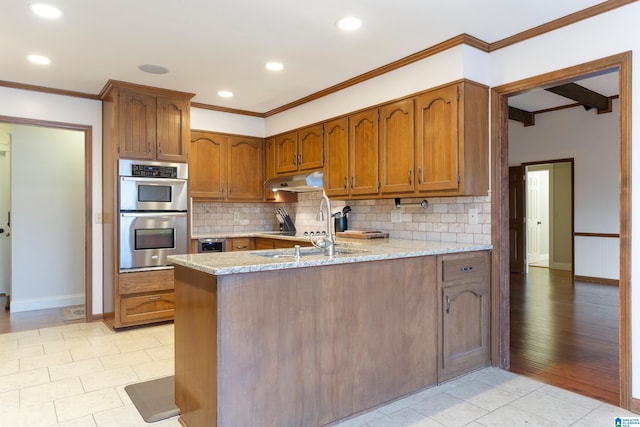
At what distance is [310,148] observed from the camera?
4.64m

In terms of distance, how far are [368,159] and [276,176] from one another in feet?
5.56

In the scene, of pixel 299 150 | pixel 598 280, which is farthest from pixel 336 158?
pixel 598 280

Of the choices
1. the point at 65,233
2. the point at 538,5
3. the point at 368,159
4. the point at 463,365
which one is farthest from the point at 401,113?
the point at 65,233

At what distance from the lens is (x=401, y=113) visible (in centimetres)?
353

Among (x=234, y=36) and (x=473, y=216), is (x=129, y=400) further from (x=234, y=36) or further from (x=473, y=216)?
(x=473, y=216)

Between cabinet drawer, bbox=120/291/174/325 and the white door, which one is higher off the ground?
the white door

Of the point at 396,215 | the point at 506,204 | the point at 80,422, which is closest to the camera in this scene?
the point at 80,422

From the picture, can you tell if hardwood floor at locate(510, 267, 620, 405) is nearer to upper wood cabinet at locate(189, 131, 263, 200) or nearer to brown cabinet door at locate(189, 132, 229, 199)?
upper wood cabinet at locate(189, 131, 263, 200)

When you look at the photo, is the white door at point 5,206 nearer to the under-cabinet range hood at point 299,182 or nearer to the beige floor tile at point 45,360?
the beige floor tile at point 45,360

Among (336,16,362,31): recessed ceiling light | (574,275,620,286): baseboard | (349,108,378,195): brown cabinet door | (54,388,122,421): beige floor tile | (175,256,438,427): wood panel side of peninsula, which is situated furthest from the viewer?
(574,275,620,286): baseboard

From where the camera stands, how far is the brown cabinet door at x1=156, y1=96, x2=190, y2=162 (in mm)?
4324

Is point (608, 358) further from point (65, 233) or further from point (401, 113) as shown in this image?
point (65, 233)

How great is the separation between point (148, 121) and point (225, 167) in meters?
1.13

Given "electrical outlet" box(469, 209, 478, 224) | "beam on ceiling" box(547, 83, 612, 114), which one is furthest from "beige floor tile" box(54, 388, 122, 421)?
"beam on ceiling" box(547, 83, 612, 114)
